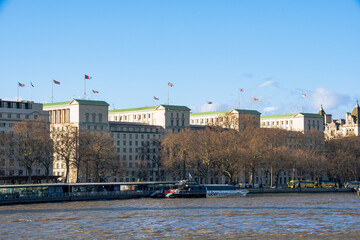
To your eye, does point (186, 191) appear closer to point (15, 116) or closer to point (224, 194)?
point (224, 194)

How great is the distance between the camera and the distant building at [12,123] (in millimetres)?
157125

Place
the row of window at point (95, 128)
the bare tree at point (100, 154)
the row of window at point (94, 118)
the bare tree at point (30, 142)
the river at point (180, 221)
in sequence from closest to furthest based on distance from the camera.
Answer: the river at point (180, 221) → the bare tree at point (30, 142) → the bare tree at point (100, 154) → the row of window at point (95, 128) → the row of window at point (94, 118)

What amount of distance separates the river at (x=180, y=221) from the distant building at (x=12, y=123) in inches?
1522

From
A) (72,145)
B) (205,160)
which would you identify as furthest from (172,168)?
(72,145)

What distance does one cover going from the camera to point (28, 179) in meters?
158

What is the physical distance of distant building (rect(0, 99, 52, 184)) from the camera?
6186 inches

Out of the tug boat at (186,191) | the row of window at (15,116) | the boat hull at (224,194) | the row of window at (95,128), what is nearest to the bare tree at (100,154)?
the row of window at (15,116)

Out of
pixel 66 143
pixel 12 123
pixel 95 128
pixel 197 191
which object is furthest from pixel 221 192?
pixel 95 128

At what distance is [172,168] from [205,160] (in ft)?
30.0

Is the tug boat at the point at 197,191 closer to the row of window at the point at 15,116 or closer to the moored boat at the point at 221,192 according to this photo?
the moored boat at the point at 221,192

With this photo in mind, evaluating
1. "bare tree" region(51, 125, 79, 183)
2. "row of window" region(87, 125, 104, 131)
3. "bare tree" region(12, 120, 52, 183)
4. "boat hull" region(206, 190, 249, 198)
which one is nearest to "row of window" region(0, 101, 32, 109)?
"bare tree" region(51, 125, 79, 183)

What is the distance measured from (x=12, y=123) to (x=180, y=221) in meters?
84.9

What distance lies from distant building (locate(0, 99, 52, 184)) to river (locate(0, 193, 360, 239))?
1522 inches

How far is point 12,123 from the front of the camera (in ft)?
543
